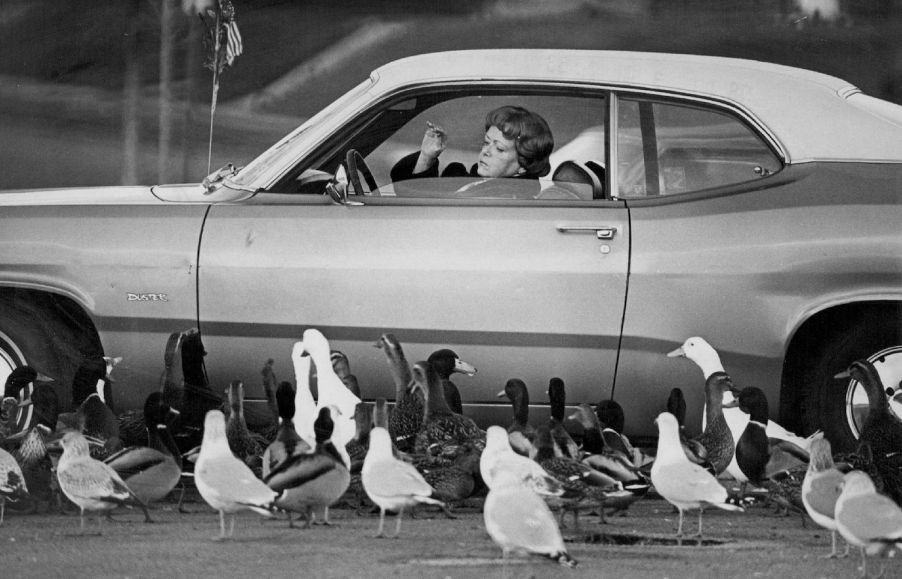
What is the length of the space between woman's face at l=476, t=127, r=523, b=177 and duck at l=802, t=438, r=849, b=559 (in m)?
1.44

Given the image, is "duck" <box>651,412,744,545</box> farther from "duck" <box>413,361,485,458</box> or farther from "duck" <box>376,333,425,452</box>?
"duck" <box>376,333,425,452</box>

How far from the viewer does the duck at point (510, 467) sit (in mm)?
3844

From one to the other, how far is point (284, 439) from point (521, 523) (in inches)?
35.1

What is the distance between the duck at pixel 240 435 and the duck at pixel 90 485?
0.39 m

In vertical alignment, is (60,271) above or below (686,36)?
below

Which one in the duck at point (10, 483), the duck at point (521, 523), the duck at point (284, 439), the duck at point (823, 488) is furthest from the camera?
the duck at point (10, 483)

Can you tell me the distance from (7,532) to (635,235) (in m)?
2.44

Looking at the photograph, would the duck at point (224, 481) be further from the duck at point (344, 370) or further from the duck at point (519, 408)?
the duck at point (519, 408)

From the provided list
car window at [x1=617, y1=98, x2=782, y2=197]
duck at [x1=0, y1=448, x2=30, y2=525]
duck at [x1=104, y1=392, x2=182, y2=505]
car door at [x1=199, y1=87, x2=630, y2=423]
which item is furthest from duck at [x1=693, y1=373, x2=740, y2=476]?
duck at [x1=0, y1=448, x2=30, y2=525]

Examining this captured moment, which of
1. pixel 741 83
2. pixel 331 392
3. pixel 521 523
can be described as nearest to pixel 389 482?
pixel 331 392

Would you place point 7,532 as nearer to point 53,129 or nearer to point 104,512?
point 104,512

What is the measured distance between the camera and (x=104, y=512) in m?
4.01

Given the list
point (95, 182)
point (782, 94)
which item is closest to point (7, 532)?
point (95, 182)

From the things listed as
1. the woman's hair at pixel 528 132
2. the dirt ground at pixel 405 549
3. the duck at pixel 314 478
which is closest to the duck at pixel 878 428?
the dirt ground at pixel 405 549
